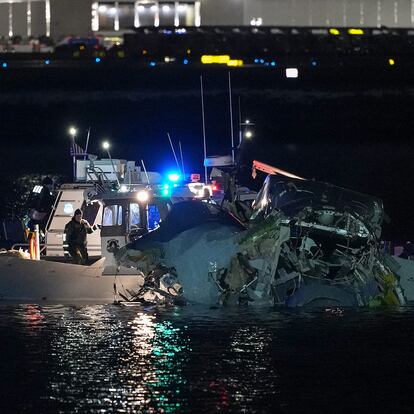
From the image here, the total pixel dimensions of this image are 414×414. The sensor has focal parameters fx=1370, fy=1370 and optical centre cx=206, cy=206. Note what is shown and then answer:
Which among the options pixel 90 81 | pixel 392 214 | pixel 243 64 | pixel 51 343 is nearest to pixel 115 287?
pixel 51 343

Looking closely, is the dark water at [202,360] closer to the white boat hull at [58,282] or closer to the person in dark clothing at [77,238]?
the white boat hull at [58,282]

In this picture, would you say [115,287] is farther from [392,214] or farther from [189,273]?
[392,214]

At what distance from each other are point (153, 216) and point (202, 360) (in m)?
6.31

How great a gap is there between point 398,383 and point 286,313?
5.56m

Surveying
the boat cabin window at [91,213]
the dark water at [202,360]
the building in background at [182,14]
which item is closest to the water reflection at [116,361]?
the dark water at [202,360]

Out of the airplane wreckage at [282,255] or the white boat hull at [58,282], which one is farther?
the white boat hull at [58,282]

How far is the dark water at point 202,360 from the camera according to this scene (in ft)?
63.8

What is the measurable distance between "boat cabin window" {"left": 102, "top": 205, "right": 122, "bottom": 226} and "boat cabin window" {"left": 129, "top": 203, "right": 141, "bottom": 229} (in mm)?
221

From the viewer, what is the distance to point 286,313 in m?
26.2

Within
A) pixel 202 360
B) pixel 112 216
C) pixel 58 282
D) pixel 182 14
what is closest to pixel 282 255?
pixel 202 360

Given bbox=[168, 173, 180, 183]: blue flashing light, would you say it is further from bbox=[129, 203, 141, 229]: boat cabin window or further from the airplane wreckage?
the airplane wreckage

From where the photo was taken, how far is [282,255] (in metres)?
25.6

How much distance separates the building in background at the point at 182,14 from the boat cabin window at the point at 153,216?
133 metres

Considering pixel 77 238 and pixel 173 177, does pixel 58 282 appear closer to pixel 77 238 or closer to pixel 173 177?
pixel 77 238
